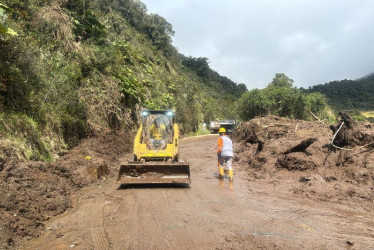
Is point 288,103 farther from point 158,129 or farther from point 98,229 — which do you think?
point 98,229

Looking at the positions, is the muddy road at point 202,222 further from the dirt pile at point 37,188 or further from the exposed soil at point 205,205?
the dirt pile at point 37,188

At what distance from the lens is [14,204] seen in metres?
6.42

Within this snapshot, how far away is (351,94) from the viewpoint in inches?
2783

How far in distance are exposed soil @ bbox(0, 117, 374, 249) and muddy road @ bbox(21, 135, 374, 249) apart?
0.7 inches

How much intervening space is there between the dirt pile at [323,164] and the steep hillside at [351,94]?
51.1 m

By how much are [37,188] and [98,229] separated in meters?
2.40

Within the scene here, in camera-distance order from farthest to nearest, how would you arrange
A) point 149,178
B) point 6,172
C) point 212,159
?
point 212,159 < point 149,178 < point 6,172

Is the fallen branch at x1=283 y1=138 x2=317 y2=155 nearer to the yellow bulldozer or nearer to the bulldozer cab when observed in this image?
the yellow bulldozer

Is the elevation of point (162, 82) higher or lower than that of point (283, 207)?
higher

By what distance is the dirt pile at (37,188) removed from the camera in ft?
19.0

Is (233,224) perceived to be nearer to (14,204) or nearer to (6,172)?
(14,204)

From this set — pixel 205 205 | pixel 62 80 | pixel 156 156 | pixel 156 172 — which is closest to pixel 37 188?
pixel 156 172

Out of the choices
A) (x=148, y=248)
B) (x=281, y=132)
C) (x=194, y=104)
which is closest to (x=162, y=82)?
(x=194, y=104)

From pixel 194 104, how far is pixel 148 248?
39074 millimetres
